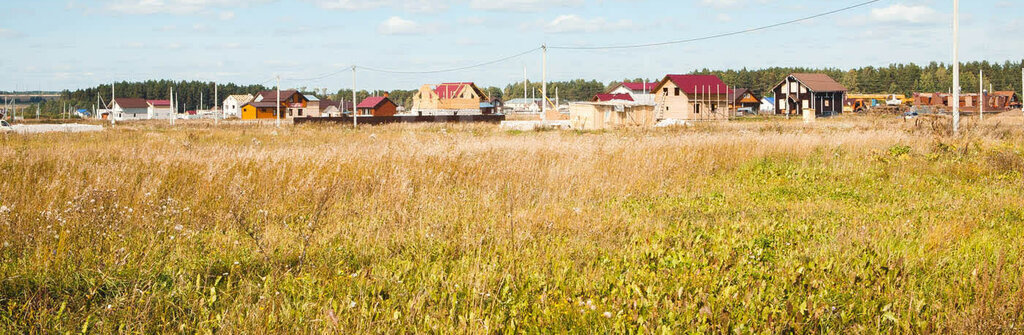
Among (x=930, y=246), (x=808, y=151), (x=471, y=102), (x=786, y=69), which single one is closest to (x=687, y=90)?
(x=471, y=102)

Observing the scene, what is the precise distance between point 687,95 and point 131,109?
90.8 metres

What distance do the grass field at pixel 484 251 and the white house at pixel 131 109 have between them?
11482 centimetres

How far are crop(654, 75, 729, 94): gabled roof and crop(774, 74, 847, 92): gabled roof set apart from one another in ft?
58.8

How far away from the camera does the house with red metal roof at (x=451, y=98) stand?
290 feet

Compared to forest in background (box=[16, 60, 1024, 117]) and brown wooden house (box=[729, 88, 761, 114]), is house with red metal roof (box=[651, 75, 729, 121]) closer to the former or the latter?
brown wooden house (box=[729, 88, 761, 114])

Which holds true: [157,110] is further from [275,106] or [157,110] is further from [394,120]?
[394,120]

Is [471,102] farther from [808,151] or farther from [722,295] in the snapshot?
[722,295]

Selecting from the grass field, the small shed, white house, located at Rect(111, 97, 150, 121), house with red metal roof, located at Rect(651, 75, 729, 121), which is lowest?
the grass field

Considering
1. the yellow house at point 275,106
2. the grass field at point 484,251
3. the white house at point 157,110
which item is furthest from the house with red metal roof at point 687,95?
the white house at point 157,110

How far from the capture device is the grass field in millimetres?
4199

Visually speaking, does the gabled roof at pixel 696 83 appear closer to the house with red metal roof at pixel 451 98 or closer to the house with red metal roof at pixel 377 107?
the house with red metal roof at pixel 451 98

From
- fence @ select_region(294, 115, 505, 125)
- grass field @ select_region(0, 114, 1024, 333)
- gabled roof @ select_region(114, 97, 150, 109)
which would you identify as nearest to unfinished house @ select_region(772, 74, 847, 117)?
fence @ select_region(294, 115, 505, 125)

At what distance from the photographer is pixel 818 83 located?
251ft

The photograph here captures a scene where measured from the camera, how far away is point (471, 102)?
90375mm
